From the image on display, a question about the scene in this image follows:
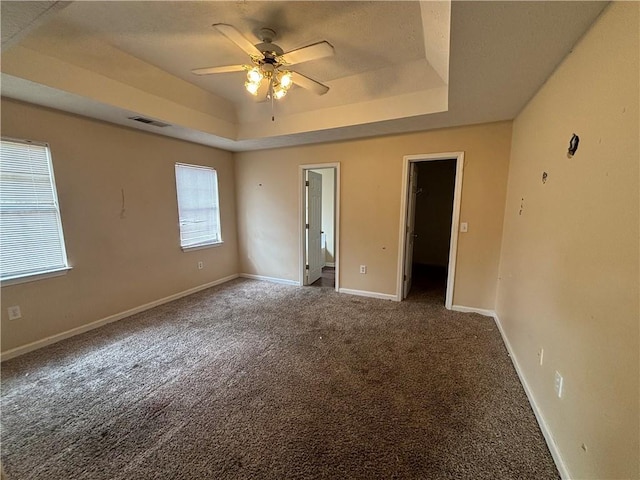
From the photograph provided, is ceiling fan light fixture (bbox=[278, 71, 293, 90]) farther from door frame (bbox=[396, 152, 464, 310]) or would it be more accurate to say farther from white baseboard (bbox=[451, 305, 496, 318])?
white baseboard (bbox=[451, 305, 496, 318])

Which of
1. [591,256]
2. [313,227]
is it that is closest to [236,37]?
[591,256]

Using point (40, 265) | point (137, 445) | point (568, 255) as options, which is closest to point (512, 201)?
point (568, 255)

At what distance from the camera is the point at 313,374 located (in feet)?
6.95

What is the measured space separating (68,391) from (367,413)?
224cm

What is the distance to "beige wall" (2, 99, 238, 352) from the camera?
2.45m

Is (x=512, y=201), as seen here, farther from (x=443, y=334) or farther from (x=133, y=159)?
(x=133, y=159)

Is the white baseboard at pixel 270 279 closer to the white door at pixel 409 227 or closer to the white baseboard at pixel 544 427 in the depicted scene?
the white door at pixel 409 227

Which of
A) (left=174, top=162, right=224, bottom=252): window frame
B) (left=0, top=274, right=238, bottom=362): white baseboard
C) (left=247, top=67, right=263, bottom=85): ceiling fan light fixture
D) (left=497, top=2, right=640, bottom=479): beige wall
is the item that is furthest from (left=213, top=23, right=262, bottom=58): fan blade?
(left=0, top=274, right=238, bottom=362): white baseboard

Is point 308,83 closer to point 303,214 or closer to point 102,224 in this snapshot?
point 303,214

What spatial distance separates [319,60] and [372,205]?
6.27ft

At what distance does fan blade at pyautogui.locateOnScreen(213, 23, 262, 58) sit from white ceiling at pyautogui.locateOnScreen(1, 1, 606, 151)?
226 mm

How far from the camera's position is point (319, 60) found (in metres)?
2.45

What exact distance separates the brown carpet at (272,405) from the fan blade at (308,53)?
2.46m

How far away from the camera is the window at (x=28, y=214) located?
2.29m
